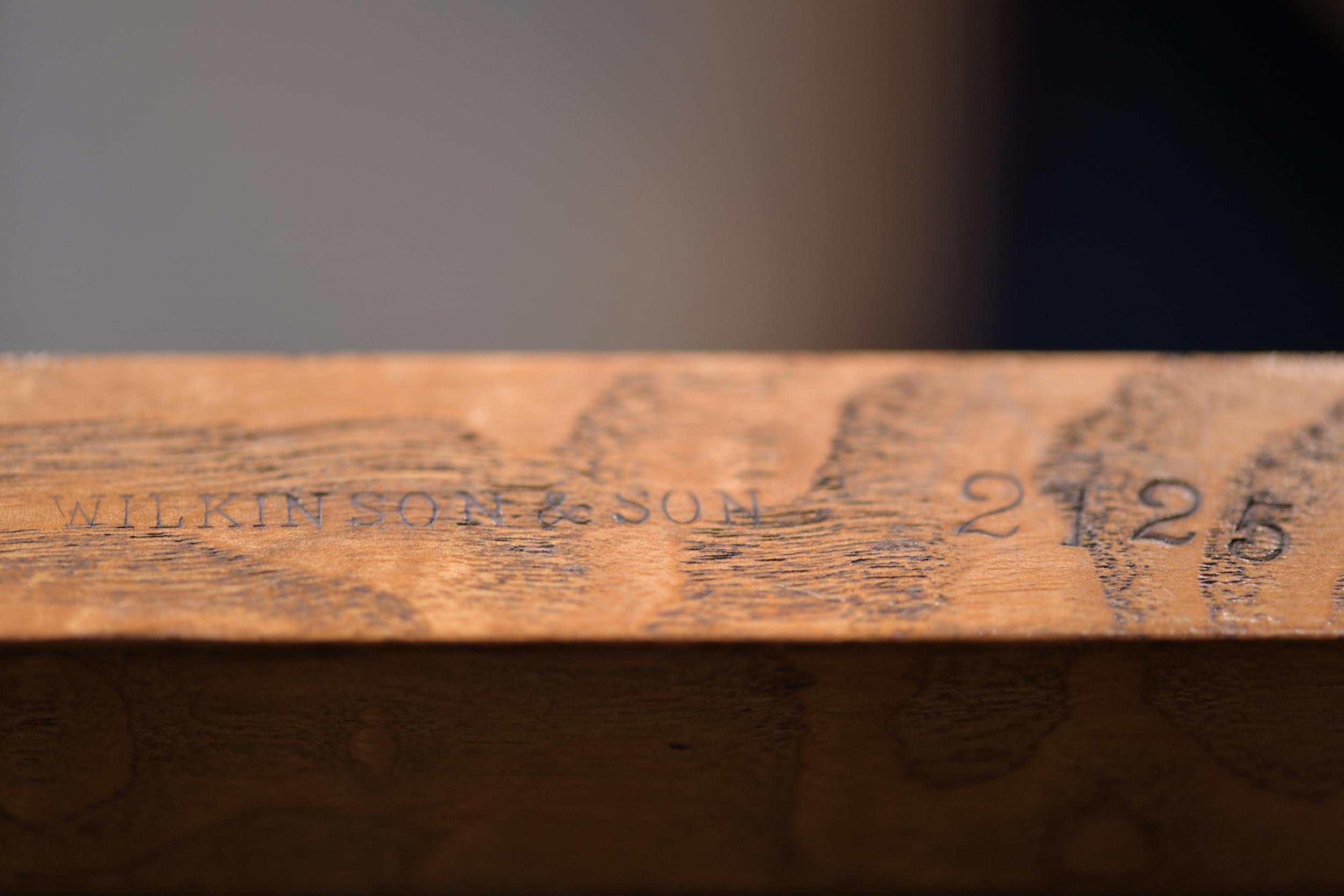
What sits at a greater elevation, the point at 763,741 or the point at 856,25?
the point at 856,25

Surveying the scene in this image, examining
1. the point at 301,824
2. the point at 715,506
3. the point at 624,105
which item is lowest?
the point at 301,824

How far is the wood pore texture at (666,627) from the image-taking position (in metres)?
0.23

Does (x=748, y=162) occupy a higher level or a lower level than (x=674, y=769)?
higher

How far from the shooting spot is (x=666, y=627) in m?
0.23

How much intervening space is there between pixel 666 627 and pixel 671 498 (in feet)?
0.17

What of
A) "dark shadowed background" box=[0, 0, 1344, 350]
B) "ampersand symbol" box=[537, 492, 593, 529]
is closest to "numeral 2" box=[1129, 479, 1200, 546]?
"ampersand symbol" box=[537, 492, 593, 529]

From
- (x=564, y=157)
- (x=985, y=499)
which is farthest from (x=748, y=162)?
(x=985, y=499)

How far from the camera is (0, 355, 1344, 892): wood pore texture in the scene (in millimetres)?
232

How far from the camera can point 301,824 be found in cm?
27

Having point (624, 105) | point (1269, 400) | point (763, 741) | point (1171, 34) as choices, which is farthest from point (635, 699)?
Result: point (1171, 34)

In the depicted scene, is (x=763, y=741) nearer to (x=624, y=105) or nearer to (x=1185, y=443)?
(x=1185, y=443)

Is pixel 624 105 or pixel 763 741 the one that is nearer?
pixel 763 741

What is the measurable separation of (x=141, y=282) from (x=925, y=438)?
60 centimetres

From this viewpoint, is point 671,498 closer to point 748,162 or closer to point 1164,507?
point 1164,507
